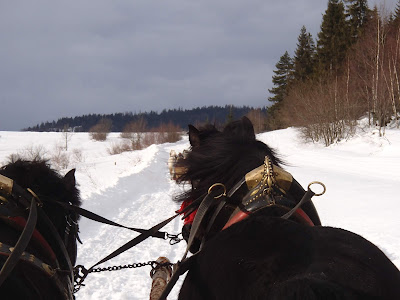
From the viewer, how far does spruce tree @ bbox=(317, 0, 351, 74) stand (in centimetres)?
3484

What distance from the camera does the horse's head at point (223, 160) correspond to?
6.82 feet

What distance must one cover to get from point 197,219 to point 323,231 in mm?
788

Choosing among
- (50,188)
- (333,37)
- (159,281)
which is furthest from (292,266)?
(333,37)

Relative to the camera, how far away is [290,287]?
89 centimetres

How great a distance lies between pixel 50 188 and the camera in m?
2.05

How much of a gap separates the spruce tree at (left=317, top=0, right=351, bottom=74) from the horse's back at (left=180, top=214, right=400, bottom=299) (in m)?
36.2

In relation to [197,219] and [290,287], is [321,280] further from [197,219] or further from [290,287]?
[197,219]

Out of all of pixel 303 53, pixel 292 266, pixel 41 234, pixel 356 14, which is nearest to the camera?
pixel 292 266

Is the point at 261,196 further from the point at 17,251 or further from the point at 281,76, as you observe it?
the point at 281,76

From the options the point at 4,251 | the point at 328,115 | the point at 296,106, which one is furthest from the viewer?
the point at 296,106

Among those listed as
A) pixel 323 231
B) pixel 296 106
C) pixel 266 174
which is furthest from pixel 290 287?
pixel 296 106

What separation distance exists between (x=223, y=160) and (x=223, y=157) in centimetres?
2

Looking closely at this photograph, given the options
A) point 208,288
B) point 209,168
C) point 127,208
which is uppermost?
point 209,168

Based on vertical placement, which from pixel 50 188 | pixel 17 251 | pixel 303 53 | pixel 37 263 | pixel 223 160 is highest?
pixel 303 53
